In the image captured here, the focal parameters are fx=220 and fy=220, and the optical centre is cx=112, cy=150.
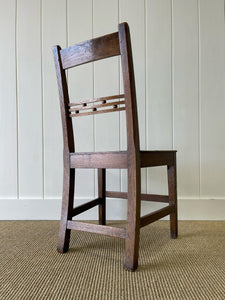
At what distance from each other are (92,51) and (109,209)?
0.93 m

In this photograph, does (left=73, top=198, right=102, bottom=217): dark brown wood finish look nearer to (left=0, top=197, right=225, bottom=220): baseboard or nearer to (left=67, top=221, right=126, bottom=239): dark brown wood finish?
(left=67, top=221, right=126, bottom=239): dark brown wood finish

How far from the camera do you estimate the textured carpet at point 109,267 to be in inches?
24.7

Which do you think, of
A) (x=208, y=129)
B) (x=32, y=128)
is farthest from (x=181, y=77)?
(x=32, y=128)

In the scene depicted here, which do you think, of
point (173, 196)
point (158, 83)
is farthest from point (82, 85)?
point (173, 196)

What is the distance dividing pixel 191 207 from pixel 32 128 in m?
1.12

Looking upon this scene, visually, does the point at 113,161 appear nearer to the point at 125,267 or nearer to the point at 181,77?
the point at 125,267

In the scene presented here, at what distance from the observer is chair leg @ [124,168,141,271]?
736 millimetres

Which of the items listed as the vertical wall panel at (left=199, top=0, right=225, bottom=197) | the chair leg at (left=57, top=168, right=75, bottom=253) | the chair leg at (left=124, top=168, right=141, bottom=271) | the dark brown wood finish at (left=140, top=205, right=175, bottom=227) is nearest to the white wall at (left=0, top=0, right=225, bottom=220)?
the vertical wall panel at (left=199, top=0, right=225, bottom=197)

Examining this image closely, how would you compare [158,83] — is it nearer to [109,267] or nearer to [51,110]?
[51,110]

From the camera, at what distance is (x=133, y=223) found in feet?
2.42

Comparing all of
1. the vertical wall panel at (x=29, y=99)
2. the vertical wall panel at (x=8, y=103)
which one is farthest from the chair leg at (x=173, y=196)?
the vertical wall panel at (x=8, y=103)

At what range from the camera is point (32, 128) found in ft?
4.65

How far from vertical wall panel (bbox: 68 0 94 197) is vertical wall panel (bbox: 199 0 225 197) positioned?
692 mm

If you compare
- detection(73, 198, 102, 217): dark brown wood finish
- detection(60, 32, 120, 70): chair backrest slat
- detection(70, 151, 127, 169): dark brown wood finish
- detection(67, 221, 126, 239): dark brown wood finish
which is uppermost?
detection(60, 32, 120, 70): chair backrest slat
